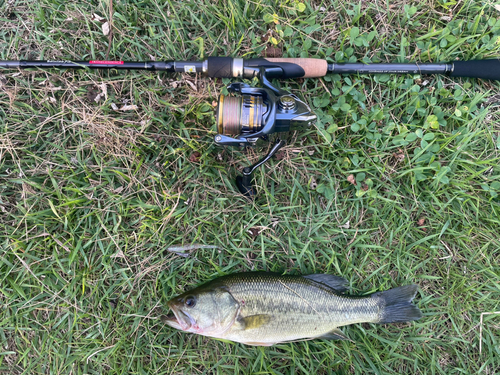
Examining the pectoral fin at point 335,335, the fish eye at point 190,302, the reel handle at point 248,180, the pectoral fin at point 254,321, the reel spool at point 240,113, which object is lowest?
the pectoral fin at point 335,335

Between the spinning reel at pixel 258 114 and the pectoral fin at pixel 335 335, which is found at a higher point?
the spinning reel at pixel 258 114

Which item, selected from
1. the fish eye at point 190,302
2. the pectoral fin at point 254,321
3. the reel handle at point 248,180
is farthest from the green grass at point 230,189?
the pectoral fin at point 254,321

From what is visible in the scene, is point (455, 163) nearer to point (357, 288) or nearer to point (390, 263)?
point (390, 263)

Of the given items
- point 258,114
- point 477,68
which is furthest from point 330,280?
point 477,68

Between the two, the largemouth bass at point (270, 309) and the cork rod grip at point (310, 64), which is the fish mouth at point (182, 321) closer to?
the largemouth bass at point (270, 309)

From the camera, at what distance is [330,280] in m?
2.59

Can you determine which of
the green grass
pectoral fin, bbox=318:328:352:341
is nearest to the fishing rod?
the green grass

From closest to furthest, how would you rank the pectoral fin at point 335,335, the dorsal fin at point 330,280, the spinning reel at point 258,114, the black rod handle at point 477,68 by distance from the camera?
the spinning reel at point 258,114 < the pectoral fin at point 335,335 < the dorsal fin at point 330,280 < the black rod handle at point 477,68

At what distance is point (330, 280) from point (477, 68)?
229 centimetres

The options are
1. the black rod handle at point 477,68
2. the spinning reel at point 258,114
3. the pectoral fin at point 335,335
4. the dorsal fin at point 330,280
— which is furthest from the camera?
the black rod handle at point 477,68

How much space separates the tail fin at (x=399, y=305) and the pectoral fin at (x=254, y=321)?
94 cm

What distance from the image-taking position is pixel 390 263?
275 cm

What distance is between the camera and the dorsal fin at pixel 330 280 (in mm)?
2568

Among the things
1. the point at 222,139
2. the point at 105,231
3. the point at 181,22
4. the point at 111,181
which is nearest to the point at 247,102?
the point at 222,139
